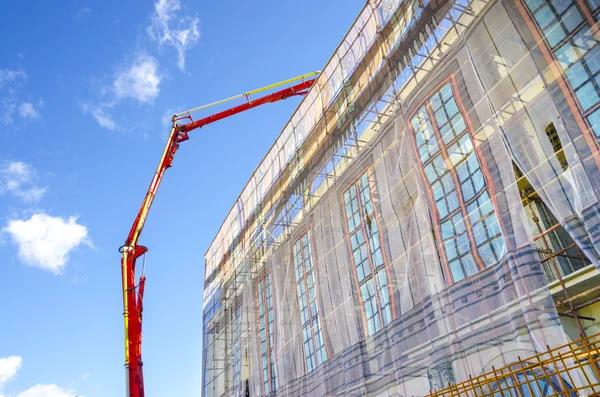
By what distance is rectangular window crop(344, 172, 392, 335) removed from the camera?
8.57 metres

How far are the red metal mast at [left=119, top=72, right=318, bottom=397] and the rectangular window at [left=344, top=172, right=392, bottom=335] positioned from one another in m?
7.29

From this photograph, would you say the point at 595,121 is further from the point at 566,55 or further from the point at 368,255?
the point at 368,255

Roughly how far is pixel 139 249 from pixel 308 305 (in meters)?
6.88

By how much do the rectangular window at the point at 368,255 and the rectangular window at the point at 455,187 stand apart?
1.56 m

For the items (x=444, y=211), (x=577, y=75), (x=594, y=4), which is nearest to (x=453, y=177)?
(x=444, y=211)

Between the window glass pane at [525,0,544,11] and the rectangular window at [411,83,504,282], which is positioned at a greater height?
the window glass pane at [525,0,544,11]

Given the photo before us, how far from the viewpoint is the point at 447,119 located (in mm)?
7914

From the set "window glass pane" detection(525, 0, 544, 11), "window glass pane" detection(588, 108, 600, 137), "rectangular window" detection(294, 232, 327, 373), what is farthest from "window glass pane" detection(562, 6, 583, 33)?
"rectangular window" detection(294, 232, 327, 373)

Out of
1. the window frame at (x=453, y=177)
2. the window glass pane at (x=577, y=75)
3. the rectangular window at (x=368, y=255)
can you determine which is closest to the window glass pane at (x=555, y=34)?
the window glass pane at (x=577, y=75)

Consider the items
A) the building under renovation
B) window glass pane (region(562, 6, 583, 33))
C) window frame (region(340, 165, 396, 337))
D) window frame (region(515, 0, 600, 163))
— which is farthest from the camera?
window frame (region(340, 165, 396, 337))

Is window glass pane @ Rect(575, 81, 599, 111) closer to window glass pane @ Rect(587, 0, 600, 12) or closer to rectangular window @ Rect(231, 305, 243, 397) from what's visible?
window glass pane @ Rect(587, 0, 600, 12)

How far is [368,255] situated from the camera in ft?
30.3

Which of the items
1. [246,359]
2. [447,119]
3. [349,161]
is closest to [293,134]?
[349,161]

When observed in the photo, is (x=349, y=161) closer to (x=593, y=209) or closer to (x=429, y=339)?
(x=429, y=339)
